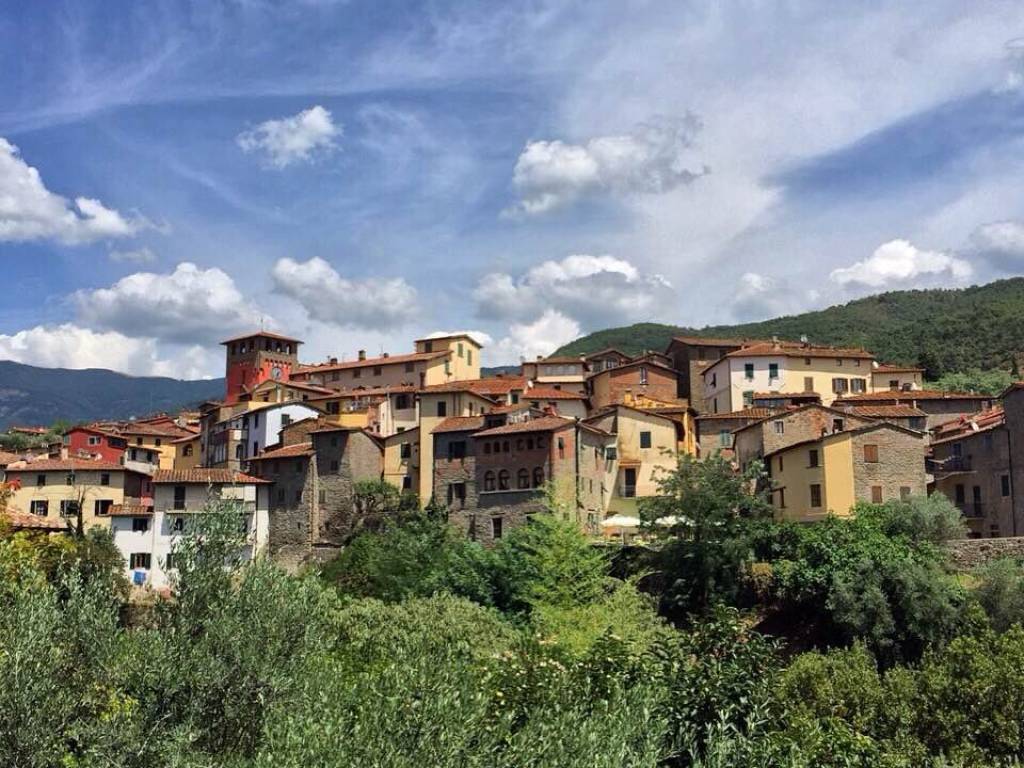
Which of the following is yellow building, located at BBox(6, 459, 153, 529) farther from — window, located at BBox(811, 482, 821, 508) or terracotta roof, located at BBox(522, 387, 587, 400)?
window, located at BBox(811, 482, 821, 508)

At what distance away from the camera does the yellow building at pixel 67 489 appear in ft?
230

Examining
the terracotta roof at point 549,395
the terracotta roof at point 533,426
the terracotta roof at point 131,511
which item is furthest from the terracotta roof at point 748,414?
the terracotta roof at point 131,511

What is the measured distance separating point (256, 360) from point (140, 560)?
44.4m

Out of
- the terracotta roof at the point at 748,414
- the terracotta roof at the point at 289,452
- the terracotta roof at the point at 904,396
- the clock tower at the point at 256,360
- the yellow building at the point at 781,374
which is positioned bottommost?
the terracotta roof at the point at 289,452

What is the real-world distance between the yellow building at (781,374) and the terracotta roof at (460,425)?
1979 cm

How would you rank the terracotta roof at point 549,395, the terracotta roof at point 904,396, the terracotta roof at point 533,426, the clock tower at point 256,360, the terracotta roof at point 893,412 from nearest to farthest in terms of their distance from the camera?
the terracotta roof at point 533,426 → the terracotta roof at point 893,412 → the terracotta roof at point 904,396 → the terracotta roof at point 549,395 → the clock tower at point 256,360

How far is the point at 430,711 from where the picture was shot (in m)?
14.8

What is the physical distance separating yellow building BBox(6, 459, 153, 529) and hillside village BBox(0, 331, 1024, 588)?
13 centimetres

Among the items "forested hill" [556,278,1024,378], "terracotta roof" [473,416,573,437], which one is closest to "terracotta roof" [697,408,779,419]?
"terracotta roof" [473,416,573,437]

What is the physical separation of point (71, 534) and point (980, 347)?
9645 cm

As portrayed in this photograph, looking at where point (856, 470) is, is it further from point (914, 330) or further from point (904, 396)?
point (914, 330)

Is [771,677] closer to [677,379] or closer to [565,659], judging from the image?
[565,659]

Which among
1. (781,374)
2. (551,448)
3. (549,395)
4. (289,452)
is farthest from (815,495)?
(289,452)

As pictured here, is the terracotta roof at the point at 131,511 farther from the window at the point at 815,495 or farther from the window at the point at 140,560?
the window at the point at 815,495
